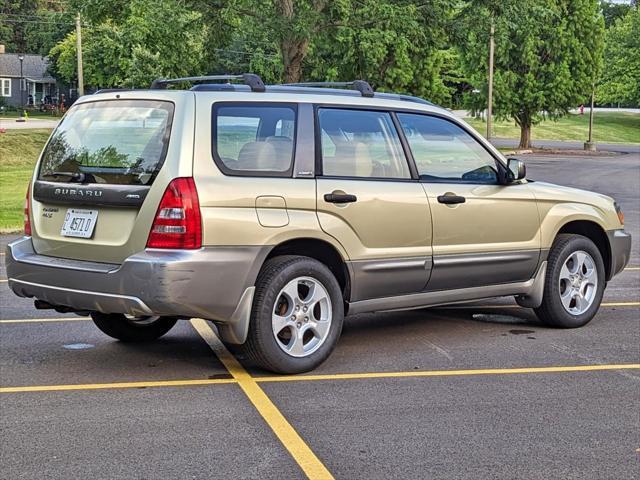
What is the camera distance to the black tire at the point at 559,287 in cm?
804

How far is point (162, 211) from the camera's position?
6.02 m

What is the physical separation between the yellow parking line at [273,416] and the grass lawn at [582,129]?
63728 millimetres

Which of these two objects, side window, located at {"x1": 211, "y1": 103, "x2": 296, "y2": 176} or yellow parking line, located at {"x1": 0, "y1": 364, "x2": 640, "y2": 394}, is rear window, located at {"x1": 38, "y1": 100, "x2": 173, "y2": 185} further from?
yellow parking line, located at {"x1": 0, "y1": 364, "x2": 640, "y2": 394}

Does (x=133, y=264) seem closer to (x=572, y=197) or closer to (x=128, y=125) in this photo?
(x=128, y=125)

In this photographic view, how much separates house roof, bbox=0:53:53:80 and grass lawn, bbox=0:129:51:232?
5600cm

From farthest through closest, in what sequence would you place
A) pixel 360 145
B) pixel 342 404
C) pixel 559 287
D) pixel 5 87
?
1. pixel 5 87
2. pixel 559 287
3. pixel 360 145
4. pixel 342 404

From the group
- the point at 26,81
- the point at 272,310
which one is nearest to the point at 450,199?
the point at 272,310

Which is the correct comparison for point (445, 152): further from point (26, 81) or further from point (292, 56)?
point (26, 81)

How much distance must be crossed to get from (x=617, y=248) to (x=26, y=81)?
96.1 meters

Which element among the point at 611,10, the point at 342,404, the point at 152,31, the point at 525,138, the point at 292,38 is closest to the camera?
the point at 342,404

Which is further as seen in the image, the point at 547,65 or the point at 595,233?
the point at 547,65

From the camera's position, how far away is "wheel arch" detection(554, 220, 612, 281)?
8.34m

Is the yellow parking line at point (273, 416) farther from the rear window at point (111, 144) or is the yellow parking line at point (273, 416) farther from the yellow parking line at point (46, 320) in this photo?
the rear window at point (111, 144)

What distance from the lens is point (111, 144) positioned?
638 cm
